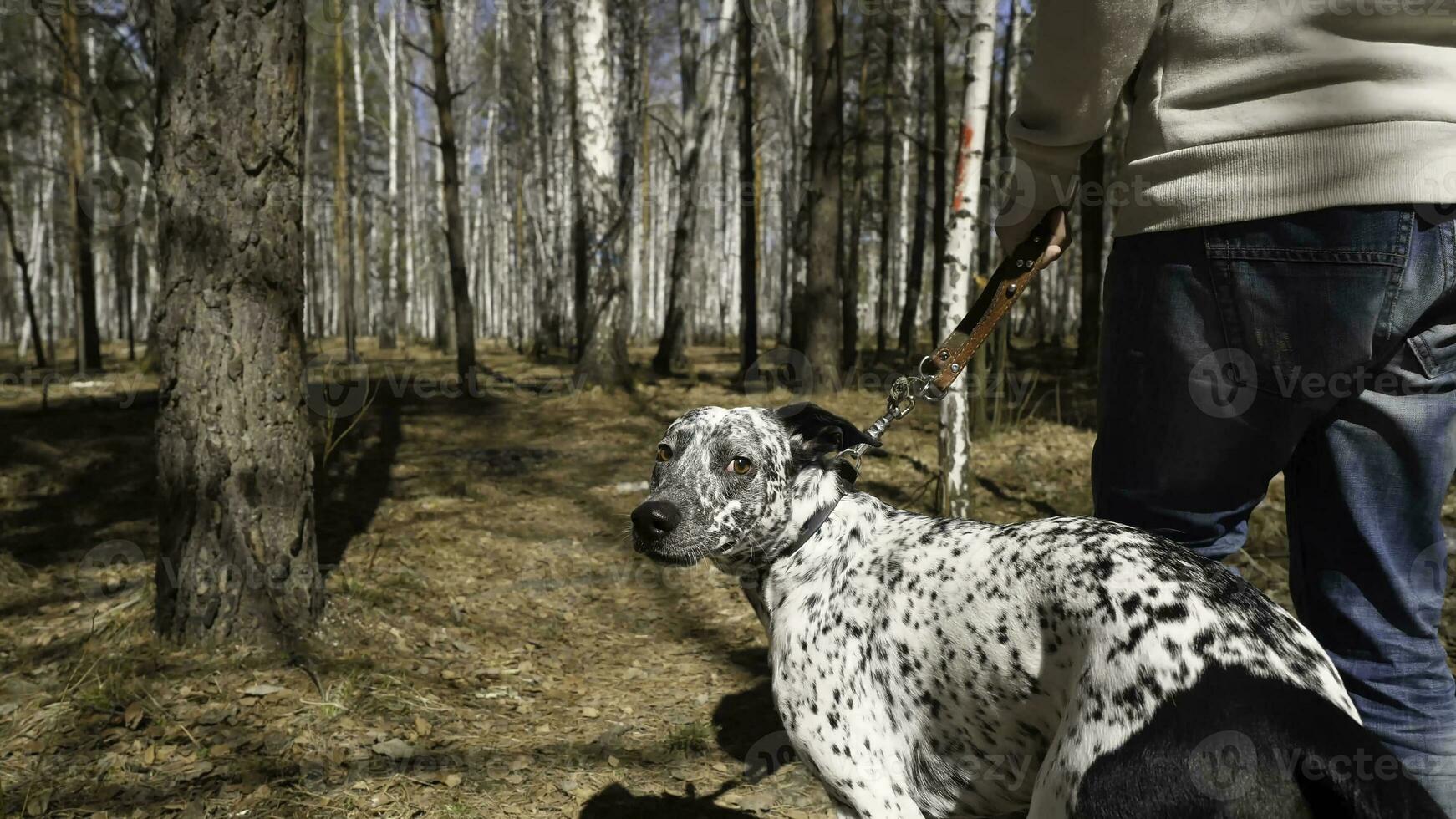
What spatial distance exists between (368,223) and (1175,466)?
4504 centimetres

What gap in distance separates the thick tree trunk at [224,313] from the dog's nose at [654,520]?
239cm

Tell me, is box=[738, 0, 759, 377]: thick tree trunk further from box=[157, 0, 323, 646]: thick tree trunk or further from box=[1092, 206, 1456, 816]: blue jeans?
box=[1092, 206, 1456, 816]: blue jeans

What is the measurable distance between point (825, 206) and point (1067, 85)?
1035 centimetres

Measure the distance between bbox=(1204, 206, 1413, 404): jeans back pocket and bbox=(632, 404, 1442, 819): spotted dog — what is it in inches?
18.5

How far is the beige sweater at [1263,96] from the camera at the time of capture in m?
1.67

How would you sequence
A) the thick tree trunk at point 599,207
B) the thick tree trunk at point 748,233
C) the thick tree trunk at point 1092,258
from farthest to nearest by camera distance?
the thick tree trunk at point 748,233, the thick tree trunk at point 1092,258, the thick tree trunk at point 599,207

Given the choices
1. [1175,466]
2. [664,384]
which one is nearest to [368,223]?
[664,384]

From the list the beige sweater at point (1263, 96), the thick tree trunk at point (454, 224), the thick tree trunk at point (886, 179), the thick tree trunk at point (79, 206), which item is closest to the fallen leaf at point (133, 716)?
the beige sweater at point (1263, 96)

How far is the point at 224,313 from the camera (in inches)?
158

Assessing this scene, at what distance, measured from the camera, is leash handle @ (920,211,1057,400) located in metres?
2.48

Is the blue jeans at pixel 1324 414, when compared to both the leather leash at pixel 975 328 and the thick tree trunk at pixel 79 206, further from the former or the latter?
the thick tree trunk at pixel 79 206

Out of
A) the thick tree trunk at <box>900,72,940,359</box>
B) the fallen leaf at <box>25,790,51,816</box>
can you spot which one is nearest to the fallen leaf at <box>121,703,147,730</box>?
the fallen leaf at <box>25,790,51,816</box>

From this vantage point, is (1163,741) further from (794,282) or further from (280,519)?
(794,282)

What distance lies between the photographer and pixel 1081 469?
7938 millimetres
